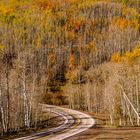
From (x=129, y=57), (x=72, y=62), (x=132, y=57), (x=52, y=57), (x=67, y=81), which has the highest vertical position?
(x=52, y=57)

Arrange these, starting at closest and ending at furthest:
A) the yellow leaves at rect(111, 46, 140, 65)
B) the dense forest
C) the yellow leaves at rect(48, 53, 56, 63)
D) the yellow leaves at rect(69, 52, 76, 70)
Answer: the dense forest < the yellow leaves at rect(111, 46, 140, 65) < the yellow leaves at rect(69, 52, 76, 70) < the yellow leaves at rect(48, 53, 56, 63)

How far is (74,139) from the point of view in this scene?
3597cm

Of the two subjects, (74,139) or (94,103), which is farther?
(94,103)

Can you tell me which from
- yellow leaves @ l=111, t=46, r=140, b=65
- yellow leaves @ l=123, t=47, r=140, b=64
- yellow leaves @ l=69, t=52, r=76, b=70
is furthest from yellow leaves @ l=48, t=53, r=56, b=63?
yellow leaves @ l=123, t=47, r=140, b=64

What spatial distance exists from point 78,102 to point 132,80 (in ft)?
110

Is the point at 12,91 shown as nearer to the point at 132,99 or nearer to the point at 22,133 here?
the point at 22,133

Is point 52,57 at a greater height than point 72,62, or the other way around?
point 52,57

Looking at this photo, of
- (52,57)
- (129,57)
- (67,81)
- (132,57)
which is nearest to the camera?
(132,57)

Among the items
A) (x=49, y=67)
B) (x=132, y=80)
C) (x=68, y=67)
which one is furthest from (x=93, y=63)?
(x=132, y=80)

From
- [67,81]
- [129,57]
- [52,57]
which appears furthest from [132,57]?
[52,57]

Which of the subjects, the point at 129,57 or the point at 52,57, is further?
the point at 52,57

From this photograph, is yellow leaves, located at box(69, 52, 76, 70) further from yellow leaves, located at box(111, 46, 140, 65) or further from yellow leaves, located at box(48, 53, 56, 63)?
yellow leaves, located at box(111, 46, 140, 65)

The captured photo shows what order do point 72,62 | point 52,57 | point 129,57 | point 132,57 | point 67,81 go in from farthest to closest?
point 52,57 < point 72,62 < point 129,57 < point 67,81 < point 132,57

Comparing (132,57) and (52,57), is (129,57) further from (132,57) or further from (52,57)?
(52,57)
